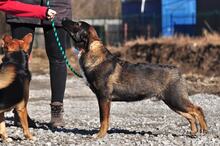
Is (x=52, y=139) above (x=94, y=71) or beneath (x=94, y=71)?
beneath

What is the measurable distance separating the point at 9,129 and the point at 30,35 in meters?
1.47

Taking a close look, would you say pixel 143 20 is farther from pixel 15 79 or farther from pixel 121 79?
pixel 15 79

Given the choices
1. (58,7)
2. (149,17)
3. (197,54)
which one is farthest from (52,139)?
(149,17)

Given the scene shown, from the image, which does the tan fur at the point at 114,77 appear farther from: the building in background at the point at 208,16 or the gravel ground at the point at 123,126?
the building in background at the point at 208,16

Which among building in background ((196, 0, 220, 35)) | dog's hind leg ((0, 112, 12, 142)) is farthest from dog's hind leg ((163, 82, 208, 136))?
building in background ((196, 0, 220, 35))

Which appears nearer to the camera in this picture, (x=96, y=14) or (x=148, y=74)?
(x=148, y=74)

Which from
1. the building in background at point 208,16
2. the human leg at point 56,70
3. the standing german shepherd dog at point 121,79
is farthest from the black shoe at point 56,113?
the building in background at point 208,16

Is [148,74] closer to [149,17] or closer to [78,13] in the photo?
[149,17]

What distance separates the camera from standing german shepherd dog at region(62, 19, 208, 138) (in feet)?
25.5

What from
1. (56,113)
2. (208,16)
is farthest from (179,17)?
(56,113)

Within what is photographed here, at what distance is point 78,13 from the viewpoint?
64.2 metres

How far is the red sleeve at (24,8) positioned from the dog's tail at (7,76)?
1021 mm

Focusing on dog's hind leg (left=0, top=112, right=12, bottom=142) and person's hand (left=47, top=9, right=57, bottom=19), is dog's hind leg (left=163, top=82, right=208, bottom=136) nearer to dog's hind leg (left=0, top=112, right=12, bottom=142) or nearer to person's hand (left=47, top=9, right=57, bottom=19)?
person's hand (left=47, top=9, right=57, bottom=19)

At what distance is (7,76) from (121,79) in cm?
154
